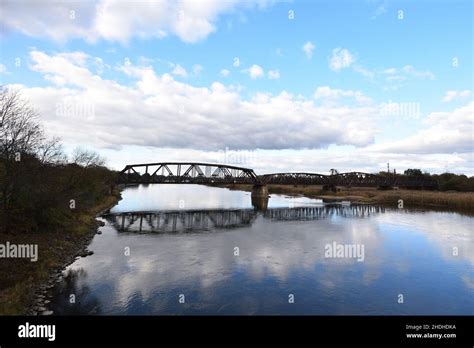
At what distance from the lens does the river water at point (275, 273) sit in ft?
58.7

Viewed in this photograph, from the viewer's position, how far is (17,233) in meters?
26.4

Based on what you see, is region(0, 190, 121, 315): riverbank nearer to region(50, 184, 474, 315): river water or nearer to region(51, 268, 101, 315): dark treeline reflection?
region(51, 268, 101, 315): dark treeline reflection

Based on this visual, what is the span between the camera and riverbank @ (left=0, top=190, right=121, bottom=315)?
16312 millimetres

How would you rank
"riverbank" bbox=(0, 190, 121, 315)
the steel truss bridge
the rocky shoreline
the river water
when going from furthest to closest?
the steel truss bridge → the river water → the rocky shoreline → "riverbank" bbox=(0, 190, 121, 315)

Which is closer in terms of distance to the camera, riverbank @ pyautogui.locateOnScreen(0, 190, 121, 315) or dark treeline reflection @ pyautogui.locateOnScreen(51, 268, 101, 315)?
riverbank @ pyautogui.locateOnScreen(0, 190, 121, 315)

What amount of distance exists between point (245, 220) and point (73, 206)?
25910 mm

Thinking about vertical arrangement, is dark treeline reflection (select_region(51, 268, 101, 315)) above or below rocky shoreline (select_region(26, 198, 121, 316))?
below

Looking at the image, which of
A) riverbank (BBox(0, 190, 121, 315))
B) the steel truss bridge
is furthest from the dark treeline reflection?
the steel truss bridge

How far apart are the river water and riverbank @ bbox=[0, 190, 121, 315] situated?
0.98m

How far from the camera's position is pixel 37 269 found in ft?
70.1

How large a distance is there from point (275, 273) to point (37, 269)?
15786mm

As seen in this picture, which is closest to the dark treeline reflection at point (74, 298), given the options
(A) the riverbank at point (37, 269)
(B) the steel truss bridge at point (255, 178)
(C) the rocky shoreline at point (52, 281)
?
(C) the rocky shoreline at point (52, 281)

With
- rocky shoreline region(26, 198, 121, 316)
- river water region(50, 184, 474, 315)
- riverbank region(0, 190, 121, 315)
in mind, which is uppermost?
riverbank region(0, 190, 121, 315)
